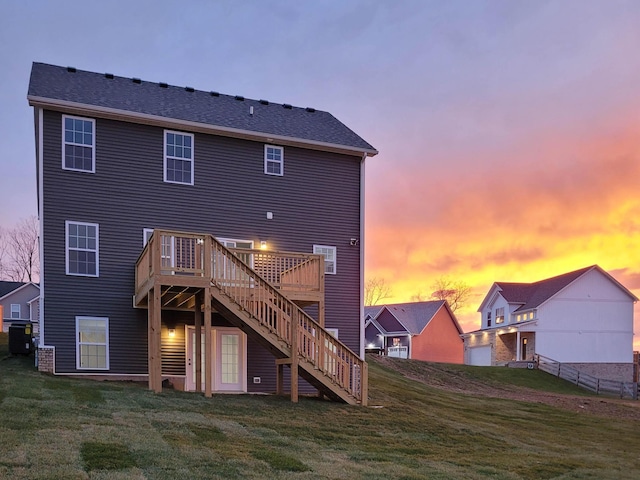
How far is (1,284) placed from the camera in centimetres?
4844

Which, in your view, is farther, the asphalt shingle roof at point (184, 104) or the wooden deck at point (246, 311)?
the asphalt shingle roof at point (184, 104)

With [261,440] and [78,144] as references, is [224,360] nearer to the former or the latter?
[78,144]

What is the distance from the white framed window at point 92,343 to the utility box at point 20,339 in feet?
9.49

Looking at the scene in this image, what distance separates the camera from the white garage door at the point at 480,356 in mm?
46594

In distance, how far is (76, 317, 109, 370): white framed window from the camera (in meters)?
16.0

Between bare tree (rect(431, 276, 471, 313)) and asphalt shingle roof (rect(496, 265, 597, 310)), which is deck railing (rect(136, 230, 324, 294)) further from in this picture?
bare tree (rect(431, 276, 471, 313))

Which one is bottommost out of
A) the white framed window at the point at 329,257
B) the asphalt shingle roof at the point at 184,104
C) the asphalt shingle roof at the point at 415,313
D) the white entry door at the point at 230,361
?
the asphalt shingle roof at the point at 415,313

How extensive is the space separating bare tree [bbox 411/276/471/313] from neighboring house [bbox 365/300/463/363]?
23453mm

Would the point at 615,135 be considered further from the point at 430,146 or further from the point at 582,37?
the point at 430,146

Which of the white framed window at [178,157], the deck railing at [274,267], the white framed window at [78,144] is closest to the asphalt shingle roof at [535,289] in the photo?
the deck railing at [274,267]

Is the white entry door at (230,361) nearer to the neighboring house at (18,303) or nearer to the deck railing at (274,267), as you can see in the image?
the deck railing at (274,267)

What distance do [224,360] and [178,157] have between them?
599 cm

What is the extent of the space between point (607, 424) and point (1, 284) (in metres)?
45.2

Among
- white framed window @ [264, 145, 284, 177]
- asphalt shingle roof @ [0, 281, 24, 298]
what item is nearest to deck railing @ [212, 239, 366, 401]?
white framed window @ [264, 145, 284, 177]
